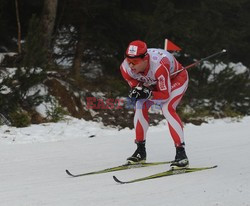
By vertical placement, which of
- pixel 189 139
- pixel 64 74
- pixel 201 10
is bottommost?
pixel 189 139

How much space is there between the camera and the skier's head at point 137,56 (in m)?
5.53

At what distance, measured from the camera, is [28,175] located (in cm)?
551

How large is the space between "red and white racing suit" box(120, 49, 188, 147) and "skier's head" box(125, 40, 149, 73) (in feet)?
0.40

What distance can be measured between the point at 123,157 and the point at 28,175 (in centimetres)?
183

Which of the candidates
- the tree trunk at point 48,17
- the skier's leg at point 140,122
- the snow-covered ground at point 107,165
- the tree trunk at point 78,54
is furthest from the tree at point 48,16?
the skier's leg at point 140,122

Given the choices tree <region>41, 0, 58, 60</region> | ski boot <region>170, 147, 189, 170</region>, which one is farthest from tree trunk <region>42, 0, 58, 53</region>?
ski boot <region>170, 147, 189, 170</region>

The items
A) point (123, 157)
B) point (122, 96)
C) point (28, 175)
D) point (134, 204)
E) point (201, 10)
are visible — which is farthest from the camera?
point (201, 10)

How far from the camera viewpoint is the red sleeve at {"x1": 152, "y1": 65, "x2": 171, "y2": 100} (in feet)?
18.4

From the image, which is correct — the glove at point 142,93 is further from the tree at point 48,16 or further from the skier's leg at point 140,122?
the tree at point 48,16

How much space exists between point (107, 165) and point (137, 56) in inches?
64.9

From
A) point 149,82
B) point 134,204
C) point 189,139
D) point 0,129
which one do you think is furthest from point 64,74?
point 134,204

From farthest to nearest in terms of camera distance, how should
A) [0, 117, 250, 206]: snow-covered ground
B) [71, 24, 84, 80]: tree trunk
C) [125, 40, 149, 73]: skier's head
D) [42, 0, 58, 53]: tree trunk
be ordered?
[71, 24, 84, 80]: tree trunk → [42, 0, 58, 53]: tree trunk → [125, 40, 149, 73]: skier's head → [0, 117, 250, 206]: snow-covered ground

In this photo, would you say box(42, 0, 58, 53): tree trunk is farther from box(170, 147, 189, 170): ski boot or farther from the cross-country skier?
box(170, 147, 189, 170): ski boot

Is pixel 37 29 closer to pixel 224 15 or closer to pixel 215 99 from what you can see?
pixel 215 99
